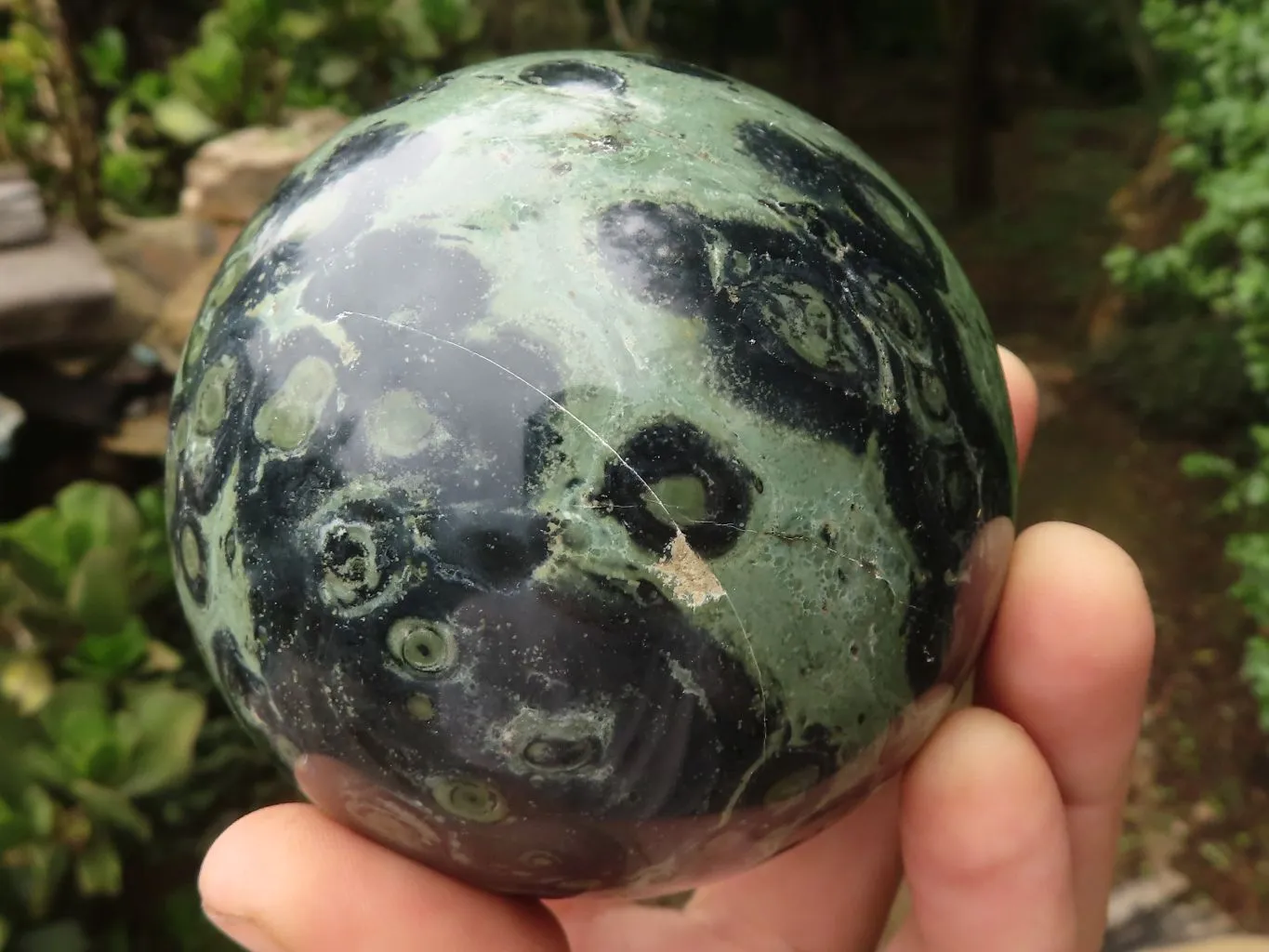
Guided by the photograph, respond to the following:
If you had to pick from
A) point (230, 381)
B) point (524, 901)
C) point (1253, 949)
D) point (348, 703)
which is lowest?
point (1253, 949)

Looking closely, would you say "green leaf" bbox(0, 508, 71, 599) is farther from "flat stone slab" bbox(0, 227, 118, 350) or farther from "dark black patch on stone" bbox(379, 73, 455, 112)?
"dark black patch on stone" bbox(379, 73, 455, 112)

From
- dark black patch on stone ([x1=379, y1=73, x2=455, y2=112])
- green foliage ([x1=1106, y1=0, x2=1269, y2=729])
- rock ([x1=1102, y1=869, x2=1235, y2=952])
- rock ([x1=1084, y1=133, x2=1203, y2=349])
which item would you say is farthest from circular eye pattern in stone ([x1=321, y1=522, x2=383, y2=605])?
rock ([x1=1084, y1=133, x2=1203, y2=349])

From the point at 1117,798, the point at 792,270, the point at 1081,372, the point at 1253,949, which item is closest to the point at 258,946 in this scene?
the point at 792,270

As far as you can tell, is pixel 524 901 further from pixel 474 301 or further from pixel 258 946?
pixel 474 301

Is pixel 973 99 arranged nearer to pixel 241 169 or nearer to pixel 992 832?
pixel 241 169

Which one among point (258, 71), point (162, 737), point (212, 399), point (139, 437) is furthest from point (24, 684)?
point (258, 71)

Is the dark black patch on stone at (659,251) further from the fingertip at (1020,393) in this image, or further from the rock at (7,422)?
the rock at (7,422)
